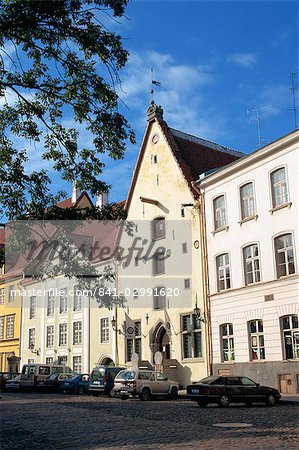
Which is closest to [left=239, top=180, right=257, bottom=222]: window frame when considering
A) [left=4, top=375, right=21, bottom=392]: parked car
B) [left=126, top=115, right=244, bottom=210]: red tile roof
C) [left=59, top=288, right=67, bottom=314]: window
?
[left=126, top=115, right=244, bottom=210]: red tile roof

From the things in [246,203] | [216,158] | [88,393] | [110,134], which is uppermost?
[216,158]

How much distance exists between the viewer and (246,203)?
2997cm

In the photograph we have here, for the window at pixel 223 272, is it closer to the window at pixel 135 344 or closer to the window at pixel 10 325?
the window at pixel 135 344

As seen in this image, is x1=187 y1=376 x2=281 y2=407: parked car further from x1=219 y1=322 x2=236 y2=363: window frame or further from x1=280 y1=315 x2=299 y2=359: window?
x1=219 y1=322 x2=236 y2=363: window frame

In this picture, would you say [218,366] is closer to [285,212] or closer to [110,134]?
[285,212]

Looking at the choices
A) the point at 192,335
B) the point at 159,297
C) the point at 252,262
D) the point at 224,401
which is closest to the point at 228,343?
the point at 192,335

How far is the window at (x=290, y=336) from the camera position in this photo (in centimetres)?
2591

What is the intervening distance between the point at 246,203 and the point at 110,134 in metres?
19.5

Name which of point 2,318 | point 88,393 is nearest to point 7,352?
point 2,318

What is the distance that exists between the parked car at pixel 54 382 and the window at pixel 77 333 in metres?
6.95

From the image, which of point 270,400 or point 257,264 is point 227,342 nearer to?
point 257,264

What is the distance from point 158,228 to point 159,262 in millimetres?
2249

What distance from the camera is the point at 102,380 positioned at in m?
29.6

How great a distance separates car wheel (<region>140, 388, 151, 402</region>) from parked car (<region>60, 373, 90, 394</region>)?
27.4 feet
